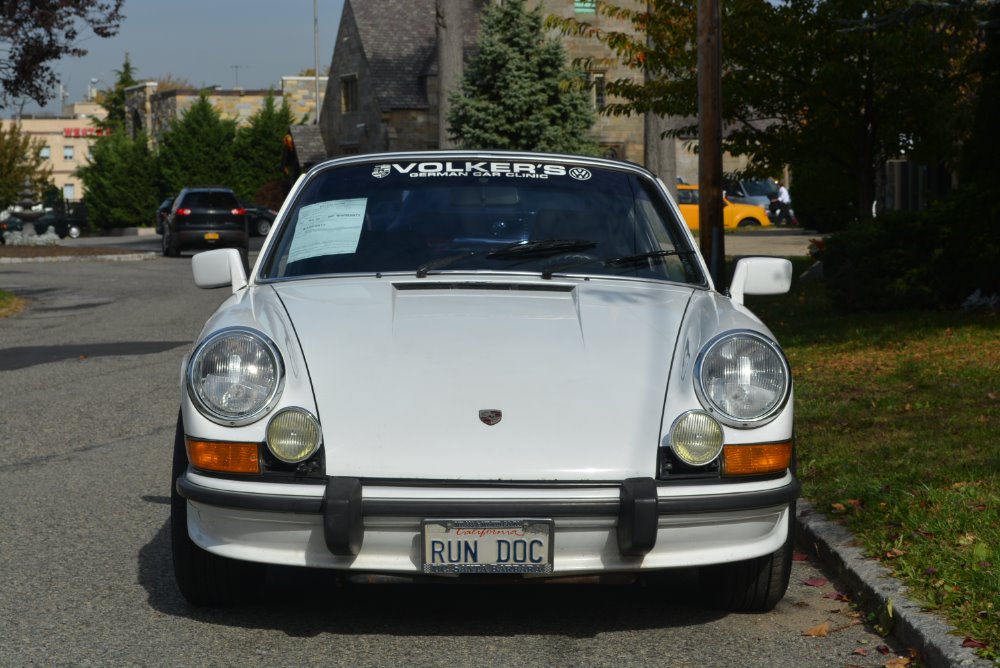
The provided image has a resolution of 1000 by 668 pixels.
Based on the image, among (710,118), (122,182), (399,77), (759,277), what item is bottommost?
(122,182)

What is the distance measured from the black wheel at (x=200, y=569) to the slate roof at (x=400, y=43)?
47.4 metres

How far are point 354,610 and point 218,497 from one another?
814 millimetres

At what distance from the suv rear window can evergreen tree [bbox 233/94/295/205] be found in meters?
24.1

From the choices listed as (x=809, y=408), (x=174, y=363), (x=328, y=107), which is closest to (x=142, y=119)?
(x=328, y=107)

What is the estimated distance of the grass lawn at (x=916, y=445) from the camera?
4812 millimetres

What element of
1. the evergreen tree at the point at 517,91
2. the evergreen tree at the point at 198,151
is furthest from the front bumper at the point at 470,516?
the evergreen tree at the point at 198,151

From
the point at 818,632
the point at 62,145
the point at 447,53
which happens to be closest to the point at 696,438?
the point at 818,632

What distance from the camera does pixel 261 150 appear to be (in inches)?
2304

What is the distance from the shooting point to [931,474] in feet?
20.6

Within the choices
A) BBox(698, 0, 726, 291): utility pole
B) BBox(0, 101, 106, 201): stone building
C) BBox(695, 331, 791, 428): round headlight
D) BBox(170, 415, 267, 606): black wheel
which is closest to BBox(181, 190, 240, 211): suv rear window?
BBox(698, 0, 726, 291): utility pole

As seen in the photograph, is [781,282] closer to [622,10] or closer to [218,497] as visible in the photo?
[218,497]

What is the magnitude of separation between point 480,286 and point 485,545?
1190 millimetres

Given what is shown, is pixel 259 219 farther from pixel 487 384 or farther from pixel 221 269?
pixel 487 384

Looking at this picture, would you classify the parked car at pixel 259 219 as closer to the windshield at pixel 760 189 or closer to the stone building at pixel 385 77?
the stone building at pixel 385 77
